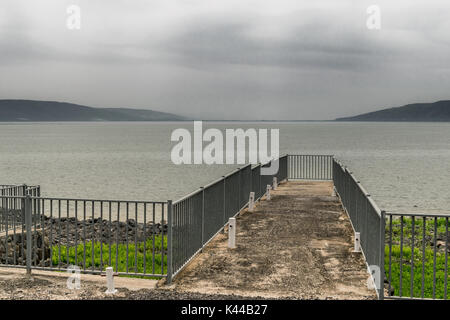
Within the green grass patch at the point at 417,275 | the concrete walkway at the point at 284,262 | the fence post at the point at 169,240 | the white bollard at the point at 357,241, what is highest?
the fence post at the point at 169,240

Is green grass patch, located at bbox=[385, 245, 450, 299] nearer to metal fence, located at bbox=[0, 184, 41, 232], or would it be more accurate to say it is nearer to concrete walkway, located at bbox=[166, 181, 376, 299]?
concrete walkway, located at bbox=[166, 181, 376, 299]

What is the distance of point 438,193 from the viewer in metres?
46.8

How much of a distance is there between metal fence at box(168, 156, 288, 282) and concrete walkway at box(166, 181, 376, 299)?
28 centimetres

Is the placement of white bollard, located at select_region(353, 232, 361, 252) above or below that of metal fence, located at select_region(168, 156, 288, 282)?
below

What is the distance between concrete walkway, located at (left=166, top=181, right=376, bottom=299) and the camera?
8844 millimetres

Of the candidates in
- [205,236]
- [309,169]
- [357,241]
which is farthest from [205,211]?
[309,169]

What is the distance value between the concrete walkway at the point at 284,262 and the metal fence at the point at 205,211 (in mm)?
281

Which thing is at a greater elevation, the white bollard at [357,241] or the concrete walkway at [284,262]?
the white bollard at [357,241]

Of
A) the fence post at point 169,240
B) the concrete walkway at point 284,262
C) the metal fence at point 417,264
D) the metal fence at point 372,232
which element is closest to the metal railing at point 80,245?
the fence post at point 169,240

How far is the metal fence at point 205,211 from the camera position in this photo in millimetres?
9641

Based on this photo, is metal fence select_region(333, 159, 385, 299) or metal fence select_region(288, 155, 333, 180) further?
metal fence select_region(288, 155, 333, 180)

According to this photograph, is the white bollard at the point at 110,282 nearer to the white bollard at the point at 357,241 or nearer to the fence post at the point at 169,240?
the fence post at the point at 169,240

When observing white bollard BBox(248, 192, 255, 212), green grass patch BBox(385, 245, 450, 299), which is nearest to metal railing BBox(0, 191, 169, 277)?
white bollard BBox(248, 192, 255, 212)
